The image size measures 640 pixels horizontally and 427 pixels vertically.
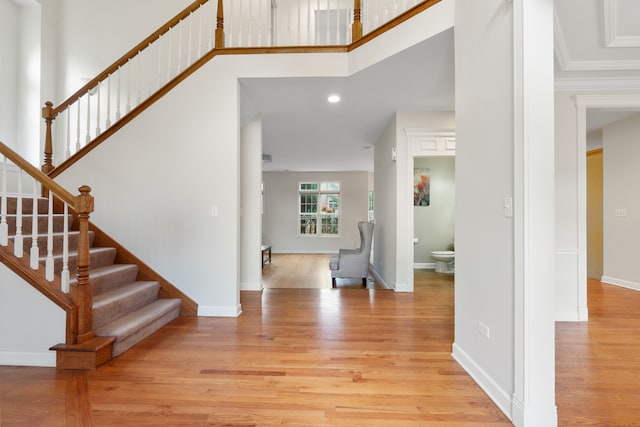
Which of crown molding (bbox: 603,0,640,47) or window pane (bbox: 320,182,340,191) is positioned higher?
crown molding (bbox: 603,0,640,47)

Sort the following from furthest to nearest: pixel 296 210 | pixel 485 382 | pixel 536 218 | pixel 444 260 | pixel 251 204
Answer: pixel 296 210
pixel 444 260
pixel 251 204
pixel 485 382
pixel 536 218

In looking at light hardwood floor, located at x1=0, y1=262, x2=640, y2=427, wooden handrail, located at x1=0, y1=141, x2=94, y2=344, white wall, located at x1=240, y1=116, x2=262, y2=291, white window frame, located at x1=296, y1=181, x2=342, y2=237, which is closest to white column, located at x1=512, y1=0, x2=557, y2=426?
light hardwood floor, located at x1=0, y1=262, x2=640, y2=427

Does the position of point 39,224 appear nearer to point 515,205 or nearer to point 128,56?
point 128,56

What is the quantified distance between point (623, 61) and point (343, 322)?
3692mm

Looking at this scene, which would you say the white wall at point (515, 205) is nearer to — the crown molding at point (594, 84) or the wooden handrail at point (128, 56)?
the crown molding at point (594, 84)

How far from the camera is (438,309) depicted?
373cm

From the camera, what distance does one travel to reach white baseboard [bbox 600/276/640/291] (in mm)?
4618

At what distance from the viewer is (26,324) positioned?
2314 millimetres

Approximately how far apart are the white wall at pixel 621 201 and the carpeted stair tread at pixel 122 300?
6.70 meters

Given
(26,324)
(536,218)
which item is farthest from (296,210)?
(536,218)

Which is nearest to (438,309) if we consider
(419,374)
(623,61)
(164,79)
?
(419,374)

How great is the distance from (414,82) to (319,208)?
6783 millimetres

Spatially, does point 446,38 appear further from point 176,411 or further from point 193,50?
point 193,50

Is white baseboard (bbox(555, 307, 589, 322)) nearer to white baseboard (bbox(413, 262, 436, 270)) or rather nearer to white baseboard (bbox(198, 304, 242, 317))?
white baseboard (bbox(413, 262, 436, 270))
